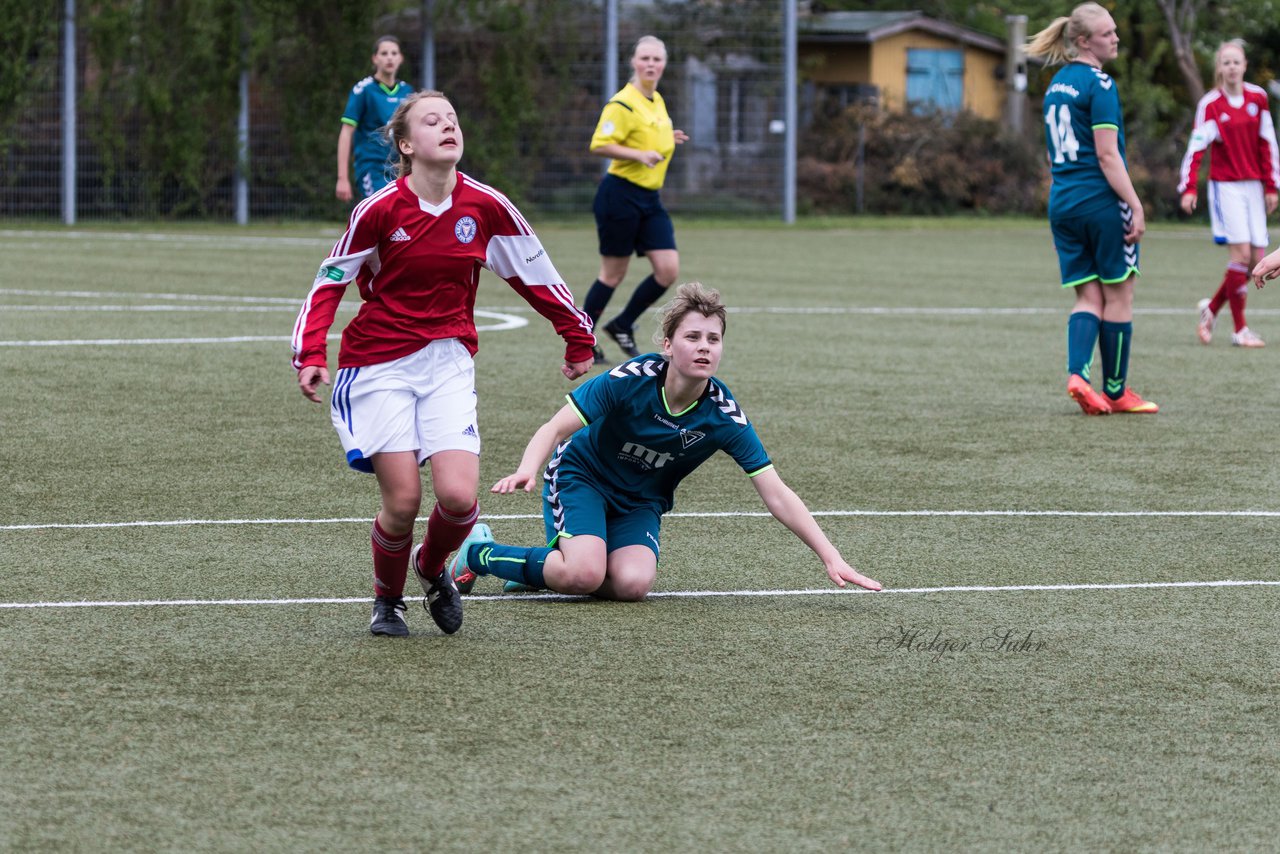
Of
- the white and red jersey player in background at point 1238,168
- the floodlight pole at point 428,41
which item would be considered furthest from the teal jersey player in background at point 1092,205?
the floodlight pole at point 428,41

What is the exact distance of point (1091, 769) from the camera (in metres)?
4.27

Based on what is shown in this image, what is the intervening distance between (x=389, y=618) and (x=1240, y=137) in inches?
406

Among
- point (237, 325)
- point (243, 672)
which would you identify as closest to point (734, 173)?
point (237, 325)

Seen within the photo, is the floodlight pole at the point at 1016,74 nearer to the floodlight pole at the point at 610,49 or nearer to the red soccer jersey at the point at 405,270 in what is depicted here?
the floodlight pole at the point at 610,49

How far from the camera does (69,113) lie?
1149 inches

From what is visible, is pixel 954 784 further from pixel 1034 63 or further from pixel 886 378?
pixel 1034 63

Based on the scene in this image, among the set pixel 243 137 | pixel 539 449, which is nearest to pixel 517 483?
pixel 539 449

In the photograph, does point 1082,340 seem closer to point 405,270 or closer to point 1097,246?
point 1097,246

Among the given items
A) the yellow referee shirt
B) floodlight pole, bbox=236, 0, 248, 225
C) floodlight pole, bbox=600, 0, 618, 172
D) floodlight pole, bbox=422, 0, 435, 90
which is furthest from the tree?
the yellow referee shirt

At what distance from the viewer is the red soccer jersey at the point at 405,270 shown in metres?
5.42

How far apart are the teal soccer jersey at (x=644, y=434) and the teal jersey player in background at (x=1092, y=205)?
4681mm

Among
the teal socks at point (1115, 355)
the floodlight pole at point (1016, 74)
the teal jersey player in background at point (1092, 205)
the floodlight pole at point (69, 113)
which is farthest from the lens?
the floodlight pole at point (1016, 74)

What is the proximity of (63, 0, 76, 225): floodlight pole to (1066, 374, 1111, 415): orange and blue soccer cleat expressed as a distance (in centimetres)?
2192

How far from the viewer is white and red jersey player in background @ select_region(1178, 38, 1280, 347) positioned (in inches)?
553
